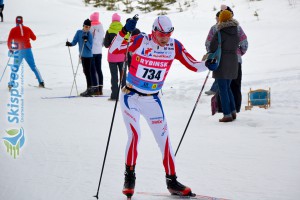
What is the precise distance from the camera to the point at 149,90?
4414 mm

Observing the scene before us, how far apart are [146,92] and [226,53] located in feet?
10.5

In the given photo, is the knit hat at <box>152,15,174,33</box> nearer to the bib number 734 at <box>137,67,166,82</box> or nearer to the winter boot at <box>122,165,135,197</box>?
the bib number 734 at <box>137,67,166,82</box>

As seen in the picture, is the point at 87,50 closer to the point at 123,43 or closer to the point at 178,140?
the point at 178,140

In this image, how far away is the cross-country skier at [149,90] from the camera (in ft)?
14.1

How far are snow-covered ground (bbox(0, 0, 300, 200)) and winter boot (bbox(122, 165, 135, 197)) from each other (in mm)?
177

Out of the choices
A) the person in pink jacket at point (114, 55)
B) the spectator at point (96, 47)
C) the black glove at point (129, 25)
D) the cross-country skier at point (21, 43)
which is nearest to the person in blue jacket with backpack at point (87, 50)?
the spectator at point (96, 47)

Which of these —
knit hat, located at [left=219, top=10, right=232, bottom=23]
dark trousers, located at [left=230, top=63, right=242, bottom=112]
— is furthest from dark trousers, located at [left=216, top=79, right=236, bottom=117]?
knit hat, located at [left=219, top=10, right=232, bottom=23]

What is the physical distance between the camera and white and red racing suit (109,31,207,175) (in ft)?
14.2

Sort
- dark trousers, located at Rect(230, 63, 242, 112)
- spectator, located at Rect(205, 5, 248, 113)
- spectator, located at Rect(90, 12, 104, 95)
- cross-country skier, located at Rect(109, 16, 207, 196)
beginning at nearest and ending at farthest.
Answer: cross-country skier, located at Rect(109, 16, 207, 196), spectator, located at Rect(205, 5, 248, 113), dark trousers, located at Rect(230, 63, 242, 112), spectator, located at Rect(90, 12, 104, 95)

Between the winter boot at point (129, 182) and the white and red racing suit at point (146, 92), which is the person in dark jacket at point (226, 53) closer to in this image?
the white and red racing suit at point (146, 92)

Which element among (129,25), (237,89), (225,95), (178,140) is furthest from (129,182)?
(237,89)

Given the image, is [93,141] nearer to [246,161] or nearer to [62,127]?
[62,127]

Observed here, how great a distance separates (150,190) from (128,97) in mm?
1011

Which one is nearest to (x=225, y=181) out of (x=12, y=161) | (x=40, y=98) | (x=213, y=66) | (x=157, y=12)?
(x=213, y=66)
